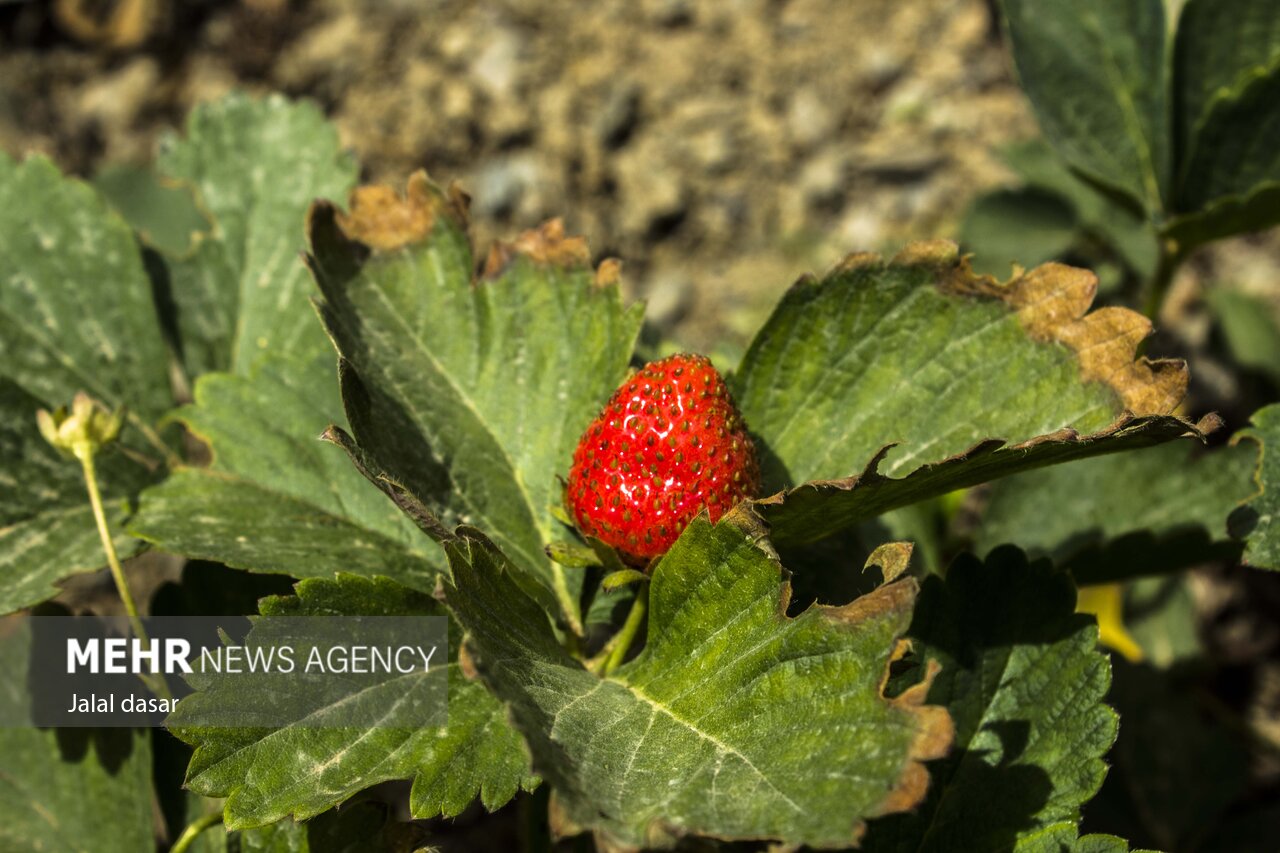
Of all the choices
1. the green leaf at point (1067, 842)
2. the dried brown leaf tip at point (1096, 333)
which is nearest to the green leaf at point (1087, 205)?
the dried brown leaf tip at point (1096, 333)

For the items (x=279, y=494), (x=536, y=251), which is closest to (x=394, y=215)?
(x=536, y=251)

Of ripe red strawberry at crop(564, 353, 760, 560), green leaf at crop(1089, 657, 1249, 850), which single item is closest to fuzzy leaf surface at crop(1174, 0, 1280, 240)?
green leaf at crop(1089, 657, 1249, 850)

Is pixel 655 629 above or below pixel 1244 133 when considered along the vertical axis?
below

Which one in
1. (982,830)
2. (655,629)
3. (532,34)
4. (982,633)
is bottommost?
(982,830)

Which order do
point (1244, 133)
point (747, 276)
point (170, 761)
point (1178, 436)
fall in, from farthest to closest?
point (747, 276)
point (1244, 133)
point (170, 761)
point (1178, 436)

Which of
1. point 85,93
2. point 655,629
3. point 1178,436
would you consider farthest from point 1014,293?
point 85,93

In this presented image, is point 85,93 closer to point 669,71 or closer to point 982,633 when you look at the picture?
point 669,71

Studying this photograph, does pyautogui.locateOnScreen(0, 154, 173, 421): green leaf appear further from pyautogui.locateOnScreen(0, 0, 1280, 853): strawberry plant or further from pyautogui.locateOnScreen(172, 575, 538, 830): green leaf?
pyautogui.locateOnScreen(172, 575, 538, 830): green leaf
